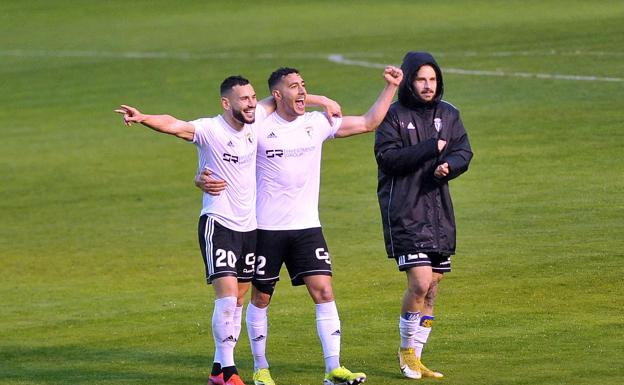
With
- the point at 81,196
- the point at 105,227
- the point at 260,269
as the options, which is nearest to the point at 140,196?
the point at 81,196

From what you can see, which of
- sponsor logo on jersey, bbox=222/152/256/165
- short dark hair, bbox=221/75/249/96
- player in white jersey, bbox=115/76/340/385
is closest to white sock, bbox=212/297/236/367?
player in white jersey, bbox=115/76/340/385

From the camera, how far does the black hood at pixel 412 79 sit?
39.3 feet

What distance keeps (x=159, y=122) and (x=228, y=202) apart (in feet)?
2.99

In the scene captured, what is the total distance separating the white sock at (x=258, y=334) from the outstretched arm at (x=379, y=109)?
1692mm

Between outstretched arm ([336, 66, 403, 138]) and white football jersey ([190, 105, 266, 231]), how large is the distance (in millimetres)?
879

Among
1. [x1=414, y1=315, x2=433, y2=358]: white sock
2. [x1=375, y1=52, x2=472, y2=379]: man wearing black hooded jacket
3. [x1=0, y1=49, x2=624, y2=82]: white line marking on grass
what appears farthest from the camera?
[x1=0, y1=49, x2=624, y2=82]: white line marking on grass

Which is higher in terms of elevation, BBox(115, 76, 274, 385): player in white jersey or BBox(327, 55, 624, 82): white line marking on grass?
BBox(327, 55, 624, 82): white line marking on grass

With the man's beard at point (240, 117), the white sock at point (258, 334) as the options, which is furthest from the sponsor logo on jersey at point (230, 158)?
the white sock at point (258, 334)

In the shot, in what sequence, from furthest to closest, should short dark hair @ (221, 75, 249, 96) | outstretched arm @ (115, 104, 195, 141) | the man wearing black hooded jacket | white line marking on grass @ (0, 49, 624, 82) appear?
white line marking on grass @ (0, 49, 624, 82), the man wearing black hooded jacket, short dark hair @ (221, 75, 249, 96), outstretched arm @ (115, 104, 195, 141)

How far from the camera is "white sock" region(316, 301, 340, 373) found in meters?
11.7

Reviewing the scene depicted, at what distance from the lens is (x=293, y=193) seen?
11930mm

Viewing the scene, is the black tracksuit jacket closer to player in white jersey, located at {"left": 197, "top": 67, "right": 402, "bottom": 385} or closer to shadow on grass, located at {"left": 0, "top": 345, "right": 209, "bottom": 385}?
player in white jersey, located at {"left": 197, "top": 67, "right": 402, "bottom": 385}

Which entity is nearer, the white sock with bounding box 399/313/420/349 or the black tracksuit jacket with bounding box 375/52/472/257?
the black tracksuit jacket with bounding box 375/52/472/257

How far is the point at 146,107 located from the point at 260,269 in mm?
25551
